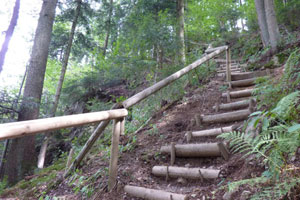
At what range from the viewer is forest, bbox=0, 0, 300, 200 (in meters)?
1.81

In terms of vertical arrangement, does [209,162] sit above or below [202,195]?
above

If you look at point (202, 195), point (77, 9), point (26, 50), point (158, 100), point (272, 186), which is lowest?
point (202, 195)

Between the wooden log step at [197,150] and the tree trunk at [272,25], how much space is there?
534 cm

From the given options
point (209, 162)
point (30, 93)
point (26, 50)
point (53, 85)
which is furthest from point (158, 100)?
point (26, 50)

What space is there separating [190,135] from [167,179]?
932 mm

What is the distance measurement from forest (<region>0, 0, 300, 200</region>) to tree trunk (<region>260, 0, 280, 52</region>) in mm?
33

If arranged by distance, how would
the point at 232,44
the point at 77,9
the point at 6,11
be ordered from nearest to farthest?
the point at 77,9 → the point at 6,11 → the point at 232,44

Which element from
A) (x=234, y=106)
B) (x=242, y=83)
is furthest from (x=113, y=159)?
(x=242, y=83)

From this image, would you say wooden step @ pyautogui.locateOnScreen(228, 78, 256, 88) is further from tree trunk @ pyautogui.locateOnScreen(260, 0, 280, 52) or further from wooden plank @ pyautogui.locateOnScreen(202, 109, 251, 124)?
tree trunk @ pyautogui.locateOnScreen(260, 0, 280, 52)

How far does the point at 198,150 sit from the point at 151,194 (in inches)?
36.2

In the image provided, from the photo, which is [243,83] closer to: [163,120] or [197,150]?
[163,120]

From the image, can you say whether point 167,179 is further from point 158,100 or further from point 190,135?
point 158,100

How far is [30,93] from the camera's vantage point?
252 inches

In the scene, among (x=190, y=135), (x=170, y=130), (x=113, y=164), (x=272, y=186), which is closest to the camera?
(x=272, y=186)
